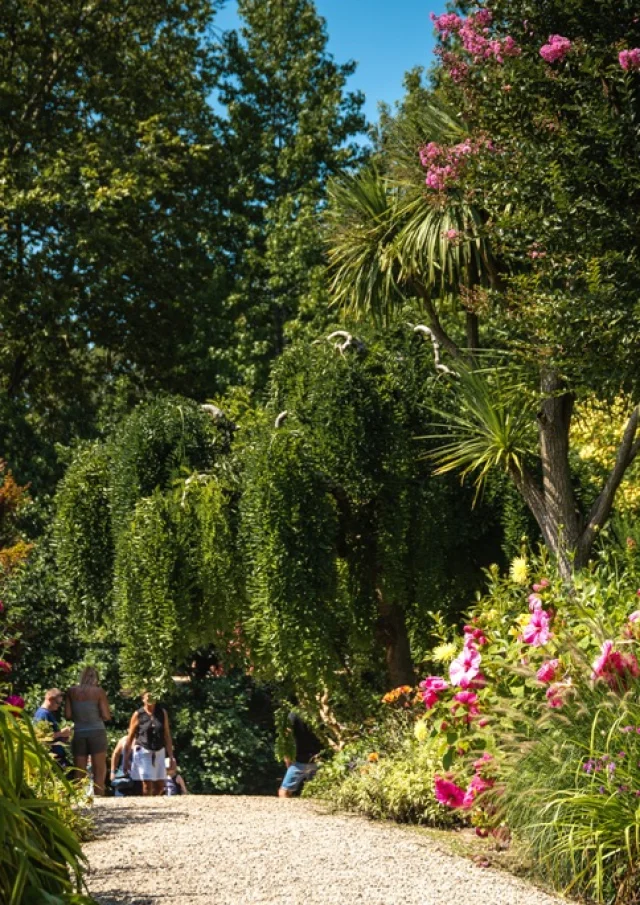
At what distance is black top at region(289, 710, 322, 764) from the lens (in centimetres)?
998

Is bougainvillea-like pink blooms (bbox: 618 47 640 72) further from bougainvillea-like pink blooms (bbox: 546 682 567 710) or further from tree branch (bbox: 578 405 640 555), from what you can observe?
bougainvillea-like pink blooms (bbox: 546 682 567 710)

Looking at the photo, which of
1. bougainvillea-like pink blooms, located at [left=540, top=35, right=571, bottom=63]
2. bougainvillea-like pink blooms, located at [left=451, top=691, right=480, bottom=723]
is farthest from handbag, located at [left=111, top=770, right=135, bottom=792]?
bougainvillea-like pink blooms, located at [left=540, top=35, right=571, bottom=63]

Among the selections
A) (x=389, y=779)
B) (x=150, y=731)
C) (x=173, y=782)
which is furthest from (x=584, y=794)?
(x=173, y=782)

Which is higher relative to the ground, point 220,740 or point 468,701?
point 468,701

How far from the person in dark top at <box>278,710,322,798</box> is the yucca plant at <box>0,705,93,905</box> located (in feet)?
20.7

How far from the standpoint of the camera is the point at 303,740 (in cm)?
1005

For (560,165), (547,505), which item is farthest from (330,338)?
(560,165)

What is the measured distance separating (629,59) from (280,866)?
16.2 feet

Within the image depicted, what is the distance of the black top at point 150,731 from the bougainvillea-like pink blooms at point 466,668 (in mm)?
4410

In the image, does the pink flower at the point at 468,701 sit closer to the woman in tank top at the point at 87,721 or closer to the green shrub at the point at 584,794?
the green shrub at the point at 584,794

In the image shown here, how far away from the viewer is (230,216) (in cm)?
1892

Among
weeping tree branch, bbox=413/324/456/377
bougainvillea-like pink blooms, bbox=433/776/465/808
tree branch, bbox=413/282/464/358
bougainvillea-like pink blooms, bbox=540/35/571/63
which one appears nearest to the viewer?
bougainvillea-like pink blooms, bbox=433/776/465/808

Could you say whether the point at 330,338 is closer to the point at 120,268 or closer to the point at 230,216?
the point at 120,268

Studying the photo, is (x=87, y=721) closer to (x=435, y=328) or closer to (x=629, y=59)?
(x=435, y=328)
